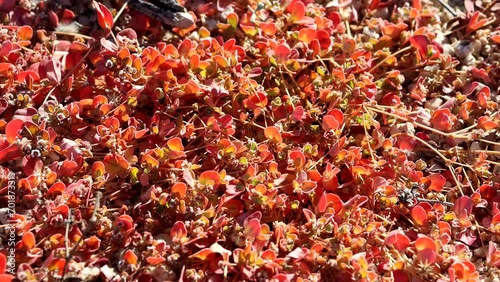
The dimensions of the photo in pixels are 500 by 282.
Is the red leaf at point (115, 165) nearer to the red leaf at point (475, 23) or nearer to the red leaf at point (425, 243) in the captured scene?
the red leaf at point (425, 243)

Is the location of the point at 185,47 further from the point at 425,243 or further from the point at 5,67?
the point at 425,243

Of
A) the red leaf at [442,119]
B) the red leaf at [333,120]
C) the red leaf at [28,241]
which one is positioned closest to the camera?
the red leaf at [28,241]

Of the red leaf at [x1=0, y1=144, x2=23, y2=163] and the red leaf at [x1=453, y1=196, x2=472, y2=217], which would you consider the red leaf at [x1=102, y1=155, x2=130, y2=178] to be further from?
the red leaf at [x1=453, y1=196, x2=472, y2=217]

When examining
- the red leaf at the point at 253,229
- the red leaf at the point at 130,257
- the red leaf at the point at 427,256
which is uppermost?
the red leaf at the point at 253,229

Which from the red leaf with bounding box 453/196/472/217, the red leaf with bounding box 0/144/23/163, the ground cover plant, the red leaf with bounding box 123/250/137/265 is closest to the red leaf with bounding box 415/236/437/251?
the ground cover plant

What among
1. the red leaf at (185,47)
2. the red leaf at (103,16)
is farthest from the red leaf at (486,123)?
the red leaf at (103,16)

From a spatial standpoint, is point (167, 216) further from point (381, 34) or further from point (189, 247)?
point (381, 34)

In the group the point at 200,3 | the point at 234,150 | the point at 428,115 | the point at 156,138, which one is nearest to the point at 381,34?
the point at 428,115
